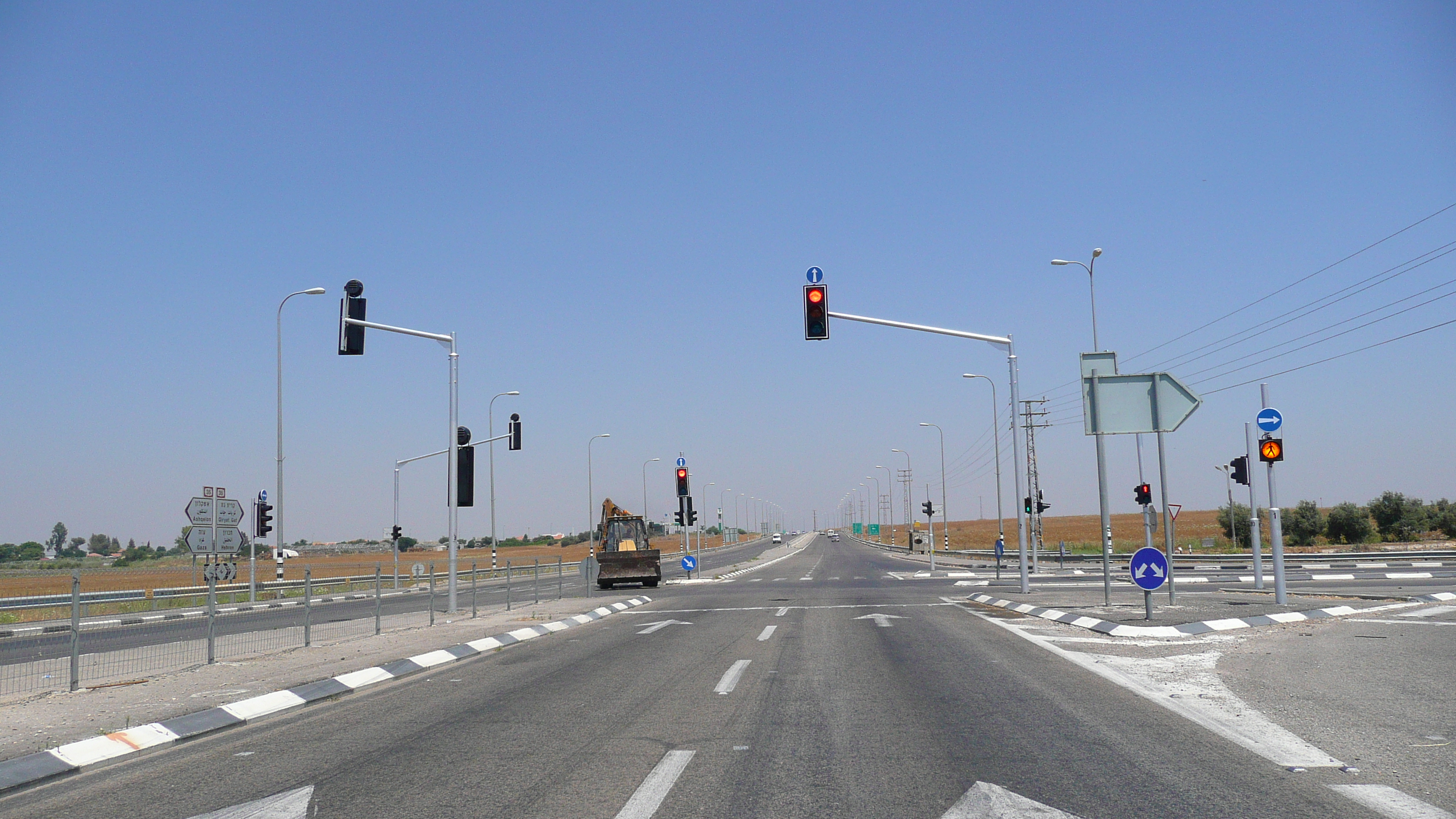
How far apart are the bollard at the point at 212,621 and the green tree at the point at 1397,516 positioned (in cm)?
7301

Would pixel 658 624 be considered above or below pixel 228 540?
below

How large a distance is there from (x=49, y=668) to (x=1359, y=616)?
67.6ft

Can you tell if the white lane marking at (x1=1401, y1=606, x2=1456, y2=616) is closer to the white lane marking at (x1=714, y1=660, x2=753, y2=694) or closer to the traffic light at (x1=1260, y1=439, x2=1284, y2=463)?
the traffic light at (x1=1260, y1=439, x2=1284, y2=463)

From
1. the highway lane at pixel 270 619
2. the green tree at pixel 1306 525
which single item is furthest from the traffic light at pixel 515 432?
the green tree at pixel 1306 525

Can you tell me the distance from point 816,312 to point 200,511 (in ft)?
40.9

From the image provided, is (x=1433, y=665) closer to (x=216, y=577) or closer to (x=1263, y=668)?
(x=1263, y=668)

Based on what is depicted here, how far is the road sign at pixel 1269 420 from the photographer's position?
18141mm

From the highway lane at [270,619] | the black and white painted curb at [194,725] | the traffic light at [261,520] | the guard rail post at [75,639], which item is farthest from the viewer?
the traffic light at [261,520]

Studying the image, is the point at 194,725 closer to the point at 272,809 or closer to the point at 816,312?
the point at 272,809

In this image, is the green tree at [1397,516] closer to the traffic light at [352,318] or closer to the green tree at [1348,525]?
the green tree at [1348,525]

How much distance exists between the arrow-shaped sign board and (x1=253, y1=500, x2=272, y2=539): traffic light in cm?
3258

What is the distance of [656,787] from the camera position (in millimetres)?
5867

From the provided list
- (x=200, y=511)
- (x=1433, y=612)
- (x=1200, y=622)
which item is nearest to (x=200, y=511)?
(x=200, y=511)

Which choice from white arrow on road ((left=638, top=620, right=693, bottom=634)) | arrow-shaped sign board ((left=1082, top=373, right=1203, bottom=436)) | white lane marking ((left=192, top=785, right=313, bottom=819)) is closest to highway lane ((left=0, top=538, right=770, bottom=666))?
white arrow on road ((left=638, top=620, right=693, bottom=634))
